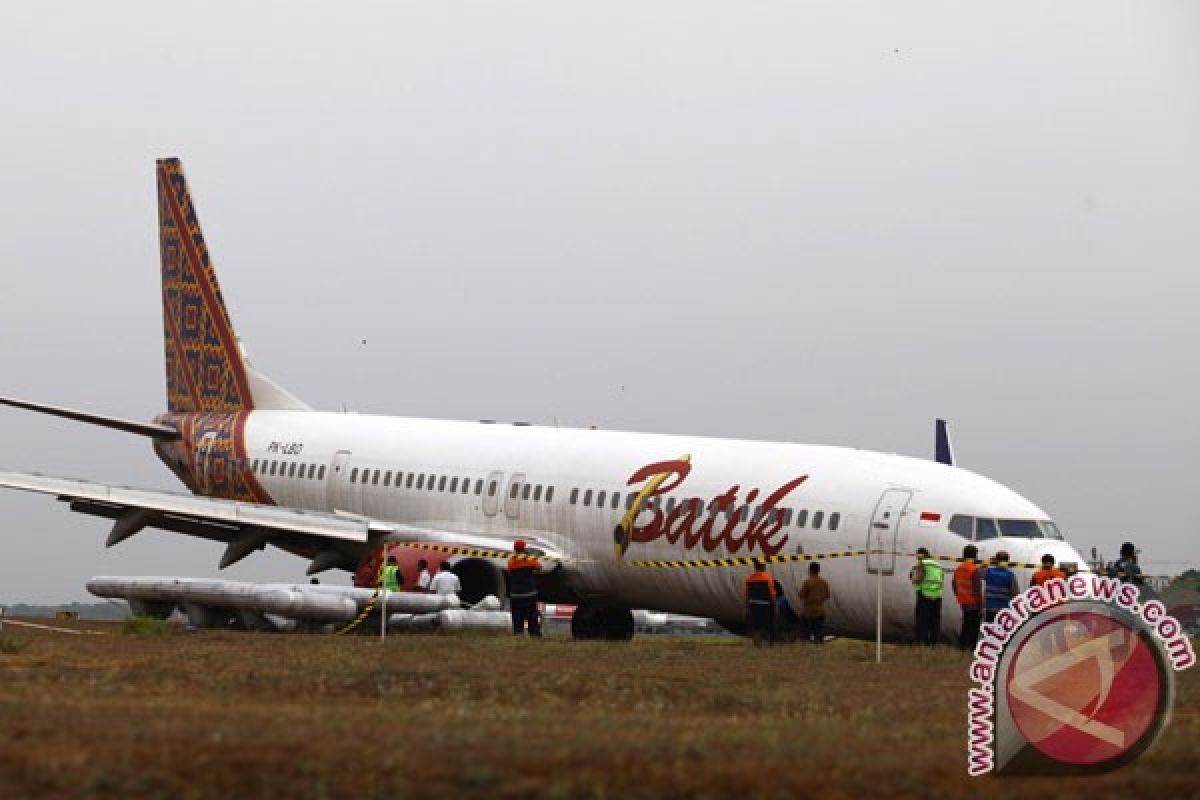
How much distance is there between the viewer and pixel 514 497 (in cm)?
3634

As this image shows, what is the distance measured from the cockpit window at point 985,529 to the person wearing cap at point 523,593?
6686 millimetres

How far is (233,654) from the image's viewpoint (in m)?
22.5

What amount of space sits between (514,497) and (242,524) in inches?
186

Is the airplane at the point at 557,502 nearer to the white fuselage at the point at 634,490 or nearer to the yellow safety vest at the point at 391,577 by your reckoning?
the white fuselage at the point at 634,490

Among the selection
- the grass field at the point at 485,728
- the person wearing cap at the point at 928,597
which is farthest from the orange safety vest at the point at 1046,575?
the grass field at the point at 485,728

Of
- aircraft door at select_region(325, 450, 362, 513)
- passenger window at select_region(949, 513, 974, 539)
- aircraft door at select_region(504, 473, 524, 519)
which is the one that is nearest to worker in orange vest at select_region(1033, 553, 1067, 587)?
passenger window at select_region(949, 513, 974, 539)

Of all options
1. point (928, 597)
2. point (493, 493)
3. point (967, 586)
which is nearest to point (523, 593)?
point (493, 493)

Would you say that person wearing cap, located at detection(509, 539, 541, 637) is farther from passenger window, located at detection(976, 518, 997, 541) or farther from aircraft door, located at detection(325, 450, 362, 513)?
aircraft door, located at detection(325, 450, 362, 513)

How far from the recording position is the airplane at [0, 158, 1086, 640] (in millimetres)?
29859

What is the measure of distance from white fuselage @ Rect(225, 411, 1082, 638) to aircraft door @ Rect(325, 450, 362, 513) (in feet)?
0.09

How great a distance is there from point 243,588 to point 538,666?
9044mm

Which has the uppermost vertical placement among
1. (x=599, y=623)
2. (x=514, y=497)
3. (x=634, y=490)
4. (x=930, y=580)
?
(x=634, y=490)

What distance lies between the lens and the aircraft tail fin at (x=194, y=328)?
4534cm

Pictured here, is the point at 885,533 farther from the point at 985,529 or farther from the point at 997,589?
the point at 997,589
